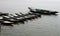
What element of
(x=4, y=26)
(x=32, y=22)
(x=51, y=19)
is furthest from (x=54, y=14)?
(x=4, y=26)

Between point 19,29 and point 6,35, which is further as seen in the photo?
point 19,29

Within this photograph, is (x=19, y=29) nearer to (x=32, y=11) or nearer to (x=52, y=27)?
(x=52, y=27)

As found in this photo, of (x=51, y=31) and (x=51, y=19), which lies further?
(x=51, y=19)

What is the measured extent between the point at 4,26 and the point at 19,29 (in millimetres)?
136

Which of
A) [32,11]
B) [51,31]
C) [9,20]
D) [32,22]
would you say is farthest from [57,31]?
[32,11]

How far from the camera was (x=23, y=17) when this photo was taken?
1985 millimetres

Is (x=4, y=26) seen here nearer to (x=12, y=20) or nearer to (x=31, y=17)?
(x=12, y=20)

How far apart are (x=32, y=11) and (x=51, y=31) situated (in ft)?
2.03

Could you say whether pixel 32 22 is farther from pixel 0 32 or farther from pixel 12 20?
pixel 0 32

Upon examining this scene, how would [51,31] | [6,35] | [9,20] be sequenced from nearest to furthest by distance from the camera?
[6,35]
[51,31]
[9,20]

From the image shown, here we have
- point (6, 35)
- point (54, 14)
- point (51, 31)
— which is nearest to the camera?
point (6, 35)

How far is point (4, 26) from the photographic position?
1754 mm

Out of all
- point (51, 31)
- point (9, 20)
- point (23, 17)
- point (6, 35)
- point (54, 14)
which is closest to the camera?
point (6, 35)

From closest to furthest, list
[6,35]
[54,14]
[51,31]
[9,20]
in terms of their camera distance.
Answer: [6,35]
[51,31]
[9,20]
[54,14]
